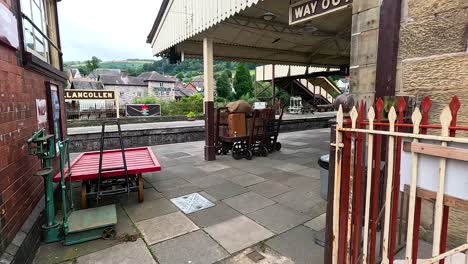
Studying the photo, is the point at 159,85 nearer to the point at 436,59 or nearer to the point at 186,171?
the point at 186,171

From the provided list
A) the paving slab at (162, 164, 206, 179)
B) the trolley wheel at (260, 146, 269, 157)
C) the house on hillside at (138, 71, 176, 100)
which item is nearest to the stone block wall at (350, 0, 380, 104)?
the paving slab at (162, 164, 206, 179)

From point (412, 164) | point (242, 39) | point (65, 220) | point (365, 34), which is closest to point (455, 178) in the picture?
point (412, 164)

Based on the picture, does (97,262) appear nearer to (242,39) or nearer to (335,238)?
(335,238)

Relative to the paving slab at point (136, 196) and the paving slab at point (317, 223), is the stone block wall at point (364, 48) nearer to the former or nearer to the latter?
the paving slab at point (317, 223)

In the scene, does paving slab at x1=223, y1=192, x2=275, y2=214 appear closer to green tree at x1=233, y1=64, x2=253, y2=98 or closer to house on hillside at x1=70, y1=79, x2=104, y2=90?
green tree at x1=233, y1=64, x2=253, y2=98

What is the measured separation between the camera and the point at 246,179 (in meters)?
5.43

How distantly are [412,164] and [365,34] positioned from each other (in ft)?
7.75

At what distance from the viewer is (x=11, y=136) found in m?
2.65

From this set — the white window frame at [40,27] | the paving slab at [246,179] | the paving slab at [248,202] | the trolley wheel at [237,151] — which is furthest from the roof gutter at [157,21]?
the paving slab at [248,202]

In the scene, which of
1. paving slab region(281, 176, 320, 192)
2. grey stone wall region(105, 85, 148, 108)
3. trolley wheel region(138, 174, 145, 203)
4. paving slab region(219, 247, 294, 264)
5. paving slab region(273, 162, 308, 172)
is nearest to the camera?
paving slab region(219, 247, 294, 264)

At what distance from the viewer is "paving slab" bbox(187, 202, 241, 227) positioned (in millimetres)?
Answer: 3520

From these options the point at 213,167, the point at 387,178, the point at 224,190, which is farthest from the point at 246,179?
the point at 387,178

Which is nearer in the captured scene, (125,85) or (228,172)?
(228,172)

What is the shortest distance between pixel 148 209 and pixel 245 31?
5392 mm
